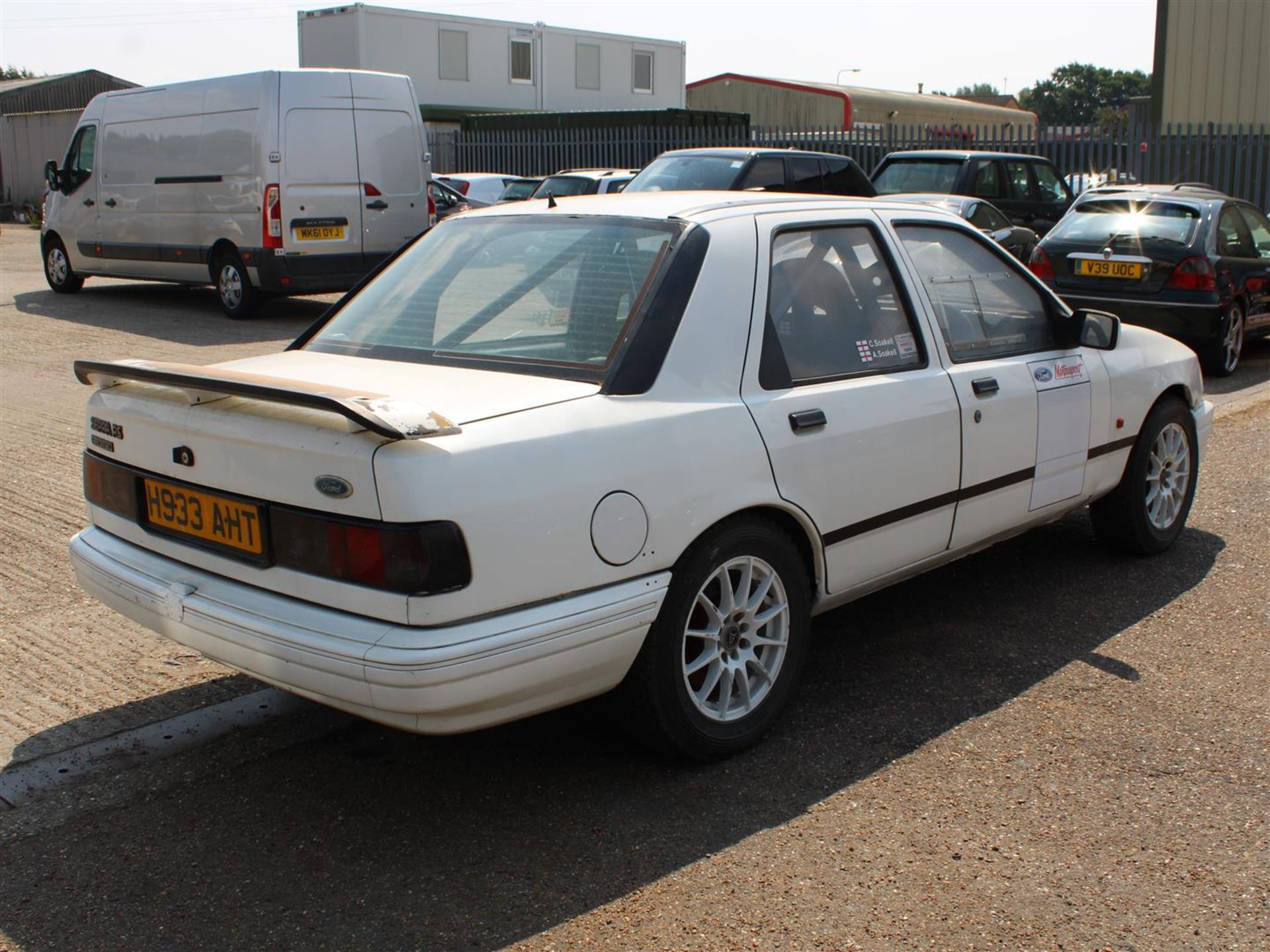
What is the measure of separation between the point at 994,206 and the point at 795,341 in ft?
41.0

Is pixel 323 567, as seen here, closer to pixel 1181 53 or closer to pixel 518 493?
pixel 518 493

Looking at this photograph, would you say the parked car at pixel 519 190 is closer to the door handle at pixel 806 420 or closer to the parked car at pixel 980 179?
the parked car at pixel 980 179

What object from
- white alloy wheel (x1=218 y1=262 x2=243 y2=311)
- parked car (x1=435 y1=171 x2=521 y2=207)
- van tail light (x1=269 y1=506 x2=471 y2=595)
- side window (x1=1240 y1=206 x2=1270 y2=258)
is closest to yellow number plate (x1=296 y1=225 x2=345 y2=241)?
white alloy wheel (x1=218 y1=262 x2=243 y2=311)

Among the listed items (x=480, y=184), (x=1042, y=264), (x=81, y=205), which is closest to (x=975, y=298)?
(x=1042, y=264)

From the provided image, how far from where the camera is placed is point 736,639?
12.1 ft

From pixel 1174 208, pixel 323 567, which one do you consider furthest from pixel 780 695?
pixel 1174 208

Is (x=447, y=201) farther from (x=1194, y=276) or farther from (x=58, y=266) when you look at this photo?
(x=1194, y=276)

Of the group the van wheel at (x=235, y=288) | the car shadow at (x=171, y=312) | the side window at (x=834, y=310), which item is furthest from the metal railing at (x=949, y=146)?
the side window at (x=834, y=310)

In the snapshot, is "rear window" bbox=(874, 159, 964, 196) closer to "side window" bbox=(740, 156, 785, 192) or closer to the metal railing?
"side window" bbox=(740, 156, 785, 192)

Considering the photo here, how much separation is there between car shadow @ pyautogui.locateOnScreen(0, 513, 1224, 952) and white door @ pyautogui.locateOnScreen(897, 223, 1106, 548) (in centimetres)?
55

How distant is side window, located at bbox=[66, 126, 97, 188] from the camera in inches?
606

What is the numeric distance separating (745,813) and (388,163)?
466 inches

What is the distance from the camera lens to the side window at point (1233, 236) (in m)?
11.0

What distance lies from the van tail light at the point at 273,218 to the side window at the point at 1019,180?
8942 mm
